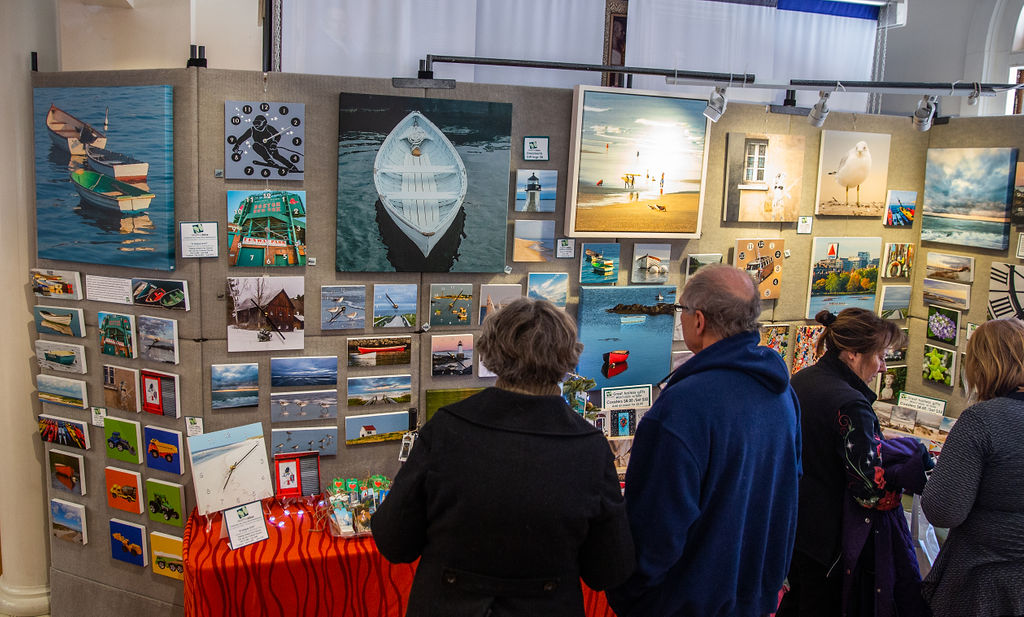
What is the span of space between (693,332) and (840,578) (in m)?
1.19

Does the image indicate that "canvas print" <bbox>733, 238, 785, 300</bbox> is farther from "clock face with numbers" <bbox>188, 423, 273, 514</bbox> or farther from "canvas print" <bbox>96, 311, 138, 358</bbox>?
"canvas print" <bbox>96, 311, 138, 358</bbox>

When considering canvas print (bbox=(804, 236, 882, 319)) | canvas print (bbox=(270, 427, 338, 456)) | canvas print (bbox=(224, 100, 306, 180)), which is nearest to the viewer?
canvas print (bbox=(224, 100, 306, 180))

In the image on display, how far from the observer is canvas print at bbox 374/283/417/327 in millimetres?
3229

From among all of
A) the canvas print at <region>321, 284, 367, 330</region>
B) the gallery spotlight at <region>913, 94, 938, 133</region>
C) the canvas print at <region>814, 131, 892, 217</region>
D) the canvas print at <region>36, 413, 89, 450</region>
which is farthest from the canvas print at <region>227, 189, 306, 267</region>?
the gallery spotlight at <region>913, 94, 938, 133</region>

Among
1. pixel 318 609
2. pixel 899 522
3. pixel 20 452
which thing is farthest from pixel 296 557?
pixel 899 522

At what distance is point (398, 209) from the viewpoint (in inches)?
124

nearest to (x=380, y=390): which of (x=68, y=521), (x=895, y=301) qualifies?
(x=68, y=521)

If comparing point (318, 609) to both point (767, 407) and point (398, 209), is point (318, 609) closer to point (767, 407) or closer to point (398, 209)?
point (398, 209)

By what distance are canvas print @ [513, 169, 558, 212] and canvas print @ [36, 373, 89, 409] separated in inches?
79.7

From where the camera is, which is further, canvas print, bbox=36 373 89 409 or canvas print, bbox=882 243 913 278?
canvas print, bbox=882 243 913 278

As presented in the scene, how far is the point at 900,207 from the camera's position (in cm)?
410

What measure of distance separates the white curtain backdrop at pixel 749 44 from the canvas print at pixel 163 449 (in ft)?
9.95

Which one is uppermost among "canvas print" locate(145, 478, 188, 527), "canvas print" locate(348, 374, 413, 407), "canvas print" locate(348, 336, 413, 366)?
"canvas print" locate(348, 336, 413, 366)

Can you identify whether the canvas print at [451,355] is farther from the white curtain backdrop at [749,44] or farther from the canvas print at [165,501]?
the white curtain backdrop at [749,44]
